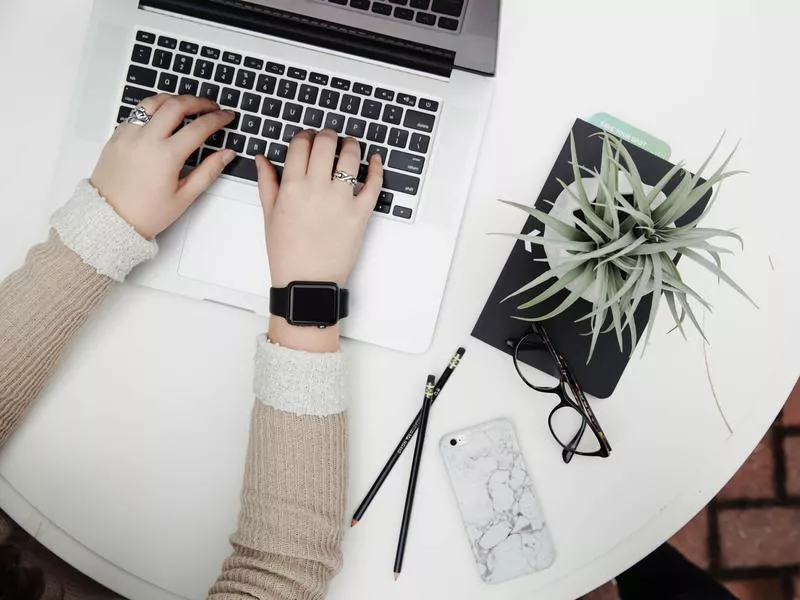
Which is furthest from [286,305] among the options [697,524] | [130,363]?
[697,524]

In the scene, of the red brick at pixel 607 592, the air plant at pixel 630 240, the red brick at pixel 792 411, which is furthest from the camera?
the red brick at pixel 792 411

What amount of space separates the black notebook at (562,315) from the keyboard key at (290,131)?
242 mm

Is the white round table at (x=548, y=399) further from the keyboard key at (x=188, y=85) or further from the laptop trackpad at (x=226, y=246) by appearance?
the keyboard key at (x=188, y=85)

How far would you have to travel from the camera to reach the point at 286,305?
1.95 ft

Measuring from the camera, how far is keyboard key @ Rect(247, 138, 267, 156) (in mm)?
625

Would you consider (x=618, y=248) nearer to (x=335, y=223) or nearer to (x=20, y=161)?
(x=335, y=223)

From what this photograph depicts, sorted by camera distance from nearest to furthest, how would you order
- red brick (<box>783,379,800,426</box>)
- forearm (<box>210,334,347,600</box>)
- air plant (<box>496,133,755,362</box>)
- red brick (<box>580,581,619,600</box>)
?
air plant (<box>496,133,755,362</box>) → forearm (<box>210,334,347,600</box>) → red brick (<box>580,581,619,600</box>) → red brick (<box>783,379,800,426</box>)

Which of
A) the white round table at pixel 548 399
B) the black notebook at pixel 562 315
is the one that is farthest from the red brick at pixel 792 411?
the black notebook at pixel 562 315

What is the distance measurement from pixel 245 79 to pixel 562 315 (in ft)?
1.28

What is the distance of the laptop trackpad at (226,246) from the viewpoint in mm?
632

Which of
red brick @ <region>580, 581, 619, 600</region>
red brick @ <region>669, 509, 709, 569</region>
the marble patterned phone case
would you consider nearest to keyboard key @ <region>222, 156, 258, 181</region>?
the marble patterned phone case

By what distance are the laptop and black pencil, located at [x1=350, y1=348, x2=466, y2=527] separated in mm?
36

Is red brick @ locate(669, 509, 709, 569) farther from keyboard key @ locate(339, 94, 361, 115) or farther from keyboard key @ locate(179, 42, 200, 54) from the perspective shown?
keyboard key @ locate(179, 42, 200, 54)

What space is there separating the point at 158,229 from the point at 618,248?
0.42 meters
